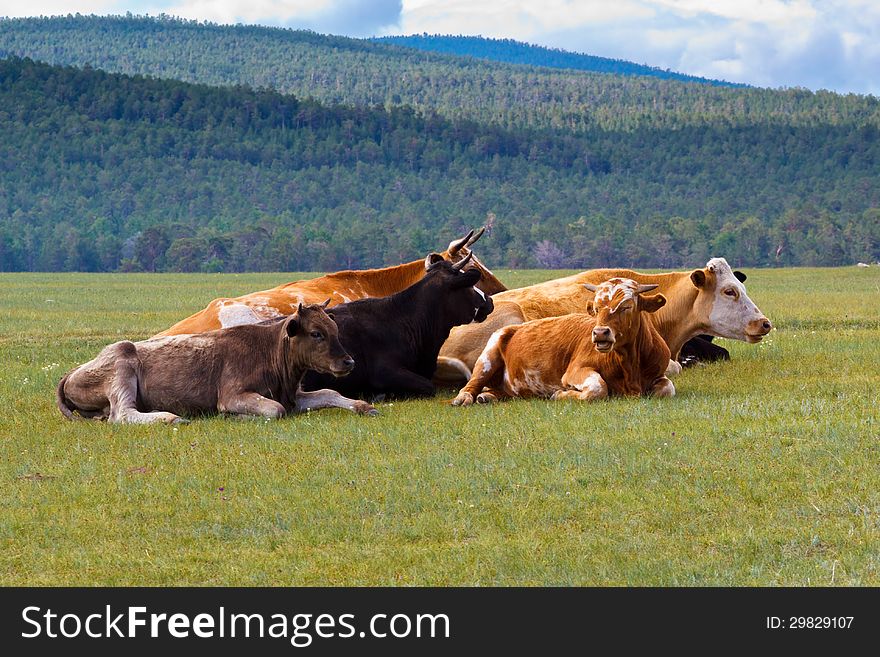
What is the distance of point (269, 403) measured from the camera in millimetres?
11266

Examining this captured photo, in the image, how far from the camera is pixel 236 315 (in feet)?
46.7

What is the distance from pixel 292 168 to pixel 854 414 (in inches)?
6331

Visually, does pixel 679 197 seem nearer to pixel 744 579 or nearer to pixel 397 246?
pixel 397 246

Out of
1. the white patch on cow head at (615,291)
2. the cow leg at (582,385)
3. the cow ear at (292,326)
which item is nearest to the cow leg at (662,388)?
the cow leg at (582,385)

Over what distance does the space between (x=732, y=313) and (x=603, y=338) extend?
3.32 m

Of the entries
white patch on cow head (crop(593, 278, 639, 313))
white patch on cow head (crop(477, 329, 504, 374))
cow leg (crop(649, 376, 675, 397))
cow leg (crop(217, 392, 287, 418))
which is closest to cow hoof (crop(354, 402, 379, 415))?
cow leg (crop(217, 392, 287, 418))

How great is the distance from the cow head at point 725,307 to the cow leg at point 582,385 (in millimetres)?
2614

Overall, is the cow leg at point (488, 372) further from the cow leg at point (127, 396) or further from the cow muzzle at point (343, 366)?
the cow leg at point (127, 396)

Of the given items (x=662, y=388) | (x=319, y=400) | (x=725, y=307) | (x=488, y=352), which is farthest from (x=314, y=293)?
(x=662, y=388)

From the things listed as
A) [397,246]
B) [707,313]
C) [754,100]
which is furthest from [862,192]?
[707,313]

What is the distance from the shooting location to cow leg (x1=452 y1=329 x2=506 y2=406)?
1247cm

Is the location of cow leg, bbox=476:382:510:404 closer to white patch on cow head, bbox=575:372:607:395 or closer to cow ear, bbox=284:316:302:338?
white patch on cow head, bbox=575:372:607:395

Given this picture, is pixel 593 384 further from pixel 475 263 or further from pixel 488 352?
pixel 475 263

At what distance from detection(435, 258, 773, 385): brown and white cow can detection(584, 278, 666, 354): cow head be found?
208 centimetres
